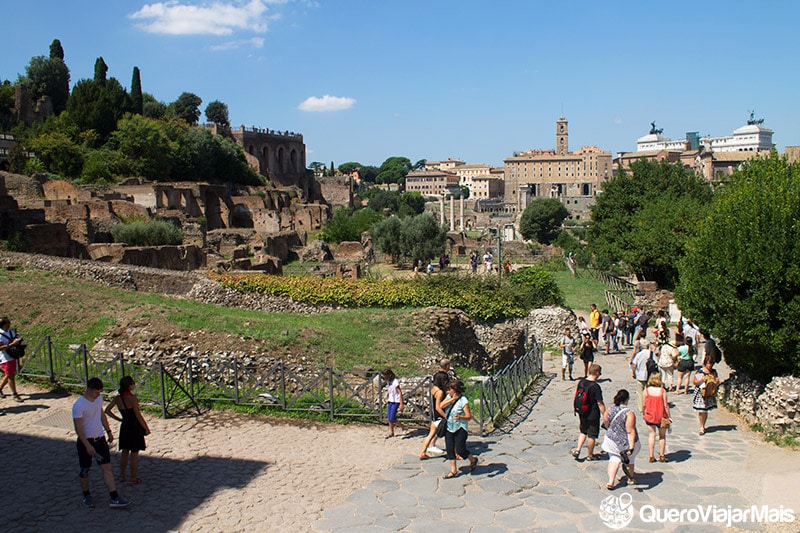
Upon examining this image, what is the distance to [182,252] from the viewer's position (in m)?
26.7

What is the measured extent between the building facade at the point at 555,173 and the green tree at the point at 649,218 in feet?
389

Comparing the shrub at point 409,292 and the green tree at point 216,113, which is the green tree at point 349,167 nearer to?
the green tree at point 216,113

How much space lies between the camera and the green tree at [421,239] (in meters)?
39.3

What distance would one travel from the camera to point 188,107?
82500 mm

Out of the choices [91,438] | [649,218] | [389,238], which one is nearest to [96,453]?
[91,438]

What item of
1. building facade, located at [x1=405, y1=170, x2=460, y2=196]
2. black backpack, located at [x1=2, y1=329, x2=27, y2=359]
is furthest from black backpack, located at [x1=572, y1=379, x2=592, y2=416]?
building facade, located at [x1=405, y1=170, x2=460, y2=196]

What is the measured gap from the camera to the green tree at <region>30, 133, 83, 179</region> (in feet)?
147

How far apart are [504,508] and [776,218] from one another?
23.7ft

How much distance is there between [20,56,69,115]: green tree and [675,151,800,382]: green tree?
5898 cm

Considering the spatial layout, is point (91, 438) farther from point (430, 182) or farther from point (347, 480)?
point (430, 182)

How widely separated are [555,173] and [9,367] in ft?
552

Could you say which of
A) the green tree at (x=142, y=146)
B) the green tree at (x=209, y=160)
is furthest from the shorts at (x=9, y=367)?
the green tree at (x=209, y=160)

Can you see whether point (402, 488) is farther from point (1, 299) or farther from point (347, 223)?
point (347, 223)

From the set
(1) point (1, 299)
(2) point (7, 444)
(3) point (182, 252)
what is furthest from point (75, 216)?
(2) point (7, 444)
